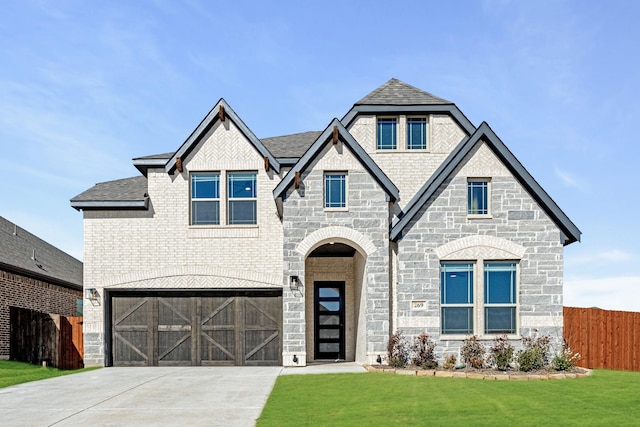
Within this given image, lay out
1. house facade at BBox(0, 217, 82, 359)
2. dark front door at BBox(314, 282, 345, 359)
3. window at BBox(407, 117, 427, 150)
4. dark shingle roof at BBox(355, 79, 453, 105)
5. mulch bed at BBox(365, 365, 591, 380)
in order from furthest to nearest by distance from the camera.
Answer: house facade at BBox(0, 217, 82, 359), dark front door at BBox(314, 282, 345, 359), window at BBox(407, 117, 427, 150), dark shingle roof at BBox(355, 79, 453, 105), mulch bed at BBox(365, 365, 591, 380)

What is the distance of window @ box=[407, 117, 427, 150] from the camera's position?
19.9m

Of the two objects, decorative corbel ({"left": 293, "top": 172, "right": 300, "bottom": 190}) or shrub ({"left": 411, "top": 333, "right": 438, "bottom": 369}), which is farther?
decorative corbel ({"left": 293, "top": 172, "right": 300, "bottom": 190})

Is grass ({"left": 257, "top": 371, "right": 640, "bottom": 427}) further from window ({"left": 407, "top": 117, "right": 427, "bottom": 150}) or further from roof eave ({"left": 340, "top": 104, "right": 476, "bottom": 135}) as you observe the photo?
roof eave ({"left": 340, "top": 104, "right": 476, "bottom": 135})

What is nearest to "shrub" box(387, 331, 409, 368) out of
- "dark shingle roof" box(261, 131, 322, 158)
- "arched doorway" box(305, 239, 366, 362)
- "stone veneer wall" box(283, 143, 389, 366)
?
"stone veneer wall" box(283, 143, 389, 366)

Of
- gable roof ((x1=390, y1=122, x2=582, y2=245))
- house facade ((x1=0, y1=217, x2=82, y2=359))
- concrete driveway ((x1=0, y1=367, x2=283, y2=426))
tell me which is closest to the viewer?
concrete driveway ((x1=0, y1=367, x2=283, y2=426))

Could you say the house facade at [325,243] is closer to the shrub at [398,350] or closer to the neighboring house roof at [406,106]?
the neighboring house roof at [406,106]

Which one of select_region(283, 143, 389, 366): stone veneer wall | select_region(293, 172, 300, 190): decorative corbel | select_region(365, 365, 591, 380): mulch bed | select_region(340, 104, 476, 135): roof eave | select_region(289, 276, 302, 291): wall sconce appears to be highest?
select_region(340, 104, 476, 135): roof eave

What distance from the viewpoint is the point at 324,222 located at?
1809 centimetres

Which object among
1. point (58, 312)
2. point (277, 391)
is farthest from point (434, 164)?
point (58, 312)

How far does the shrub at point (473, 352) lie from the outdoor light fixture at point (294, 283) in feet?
17.5

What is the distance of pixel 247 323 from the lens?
19328 mm

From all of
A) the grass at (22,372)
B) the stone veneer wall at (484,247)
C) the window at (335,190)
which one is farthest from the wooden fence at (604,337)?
the grass at (22,372)

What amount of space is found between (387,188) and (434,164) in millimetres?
2715

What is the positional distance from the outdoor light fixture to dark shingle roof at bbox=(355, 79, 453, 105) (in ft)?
20.9
